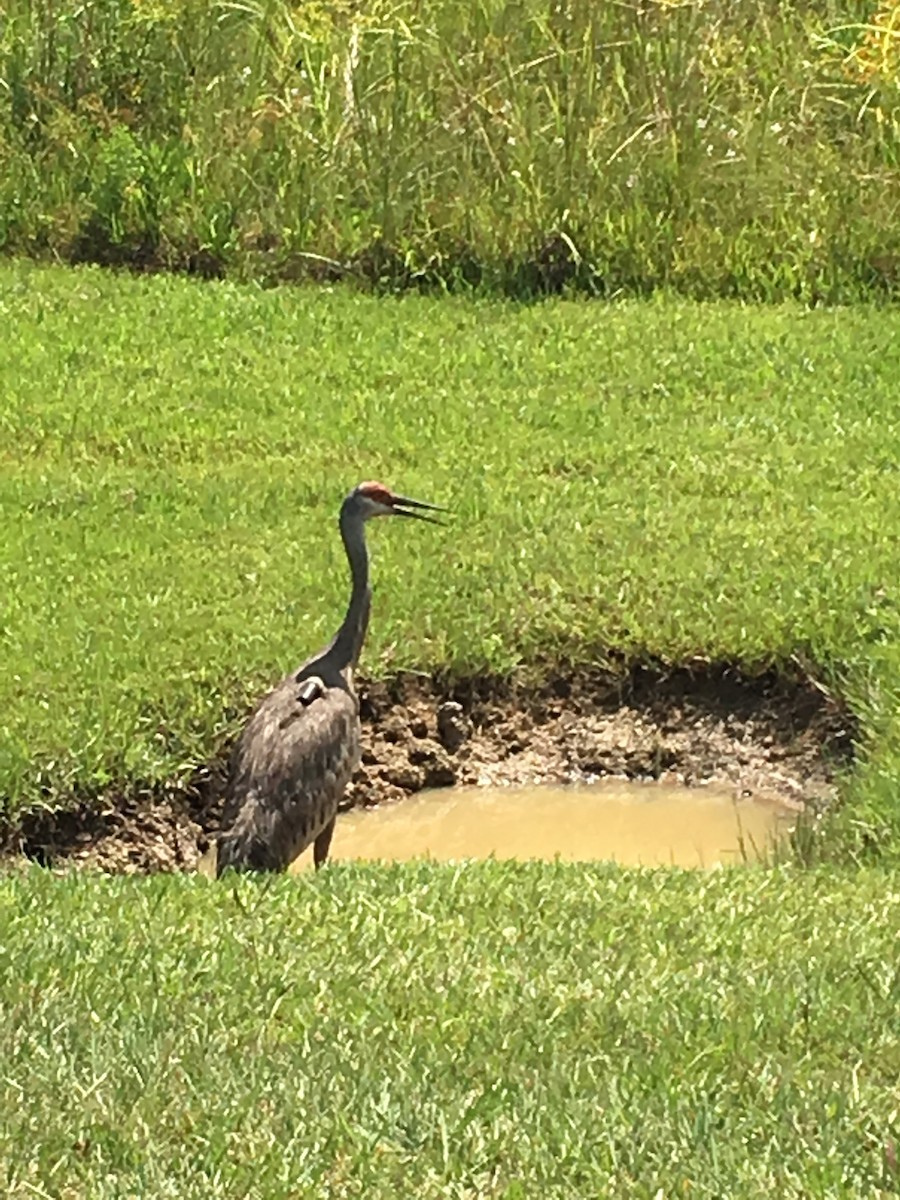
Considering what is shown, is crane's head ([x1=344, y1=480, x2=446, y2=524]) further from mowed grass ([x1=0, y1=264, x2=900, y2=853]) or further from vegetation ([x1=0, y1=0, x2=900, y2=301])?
vegetation ([x1=0, y1=0, x2=900, y2=301])

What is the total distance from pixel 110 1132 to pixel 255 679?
3.99 m

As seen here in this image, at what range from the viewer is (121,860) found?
783 cm

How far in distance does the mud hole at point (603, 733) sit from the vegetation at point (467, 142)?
186 inches

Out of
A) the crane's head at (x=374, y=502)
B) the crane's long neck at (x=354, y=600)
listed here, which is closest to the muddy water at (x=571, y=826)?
the crane's long neck at (x=354, y=600)

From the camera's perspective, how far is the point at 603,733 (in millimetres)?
8805

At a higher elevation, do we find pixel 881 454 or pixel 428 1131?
pixel 428 1131

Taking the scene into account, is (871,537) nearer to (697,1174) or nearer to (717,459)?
(717,459)

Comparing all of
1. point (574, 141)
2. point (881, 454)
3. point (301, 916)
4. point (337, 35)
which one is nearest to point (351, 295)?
point (574, 141)

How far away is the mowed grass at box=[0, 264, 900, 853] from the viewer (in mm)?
8578

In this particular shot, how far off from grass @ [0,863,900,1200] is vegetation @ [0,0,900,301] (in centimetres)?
708

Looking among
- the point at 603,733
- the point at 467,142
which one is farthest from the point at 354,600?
the point at 467,142

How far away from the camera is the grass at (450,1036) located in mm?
4590

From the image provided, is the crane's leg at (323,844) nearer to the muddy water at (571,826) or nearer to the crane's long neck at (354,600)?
the muddy water at (571,826)

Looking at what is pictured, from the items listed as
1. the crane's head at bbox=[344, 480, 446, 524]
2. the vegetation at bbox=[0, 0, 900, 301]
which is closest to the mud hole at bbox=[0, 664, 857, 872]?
the crane's head at bbox=[344, 480, 446, 524]
